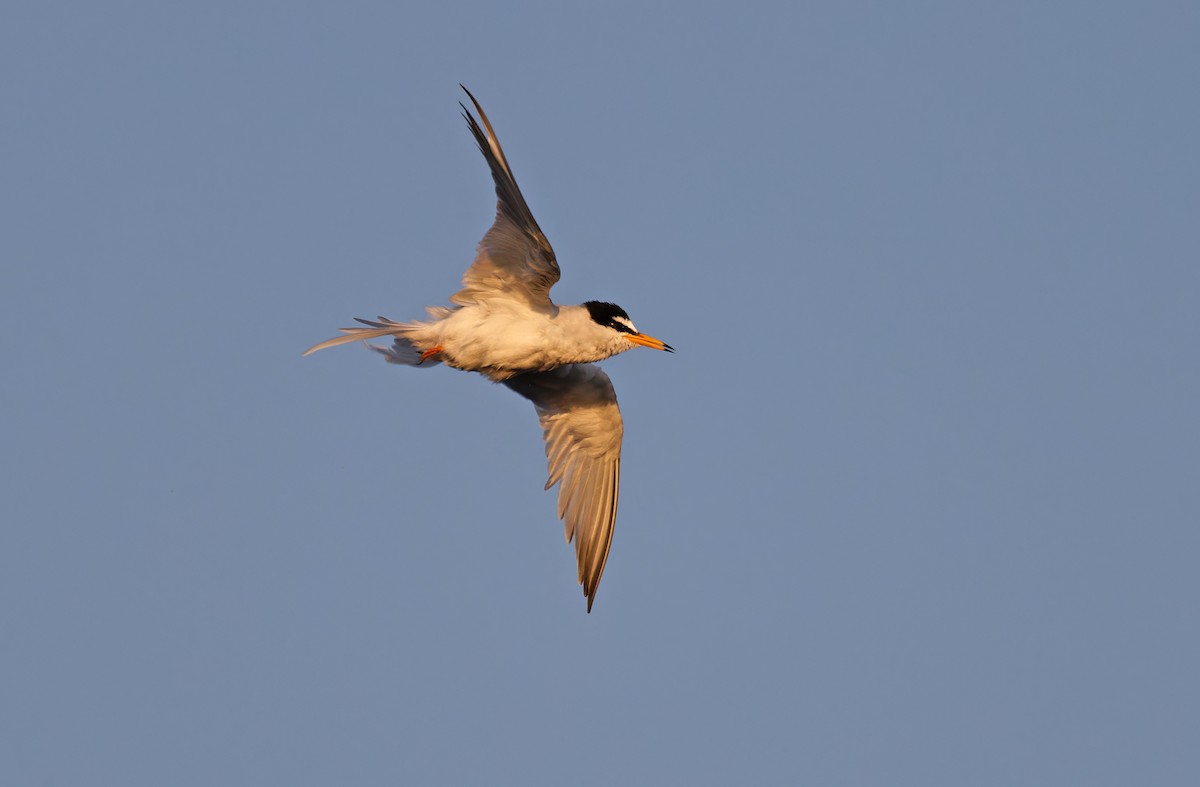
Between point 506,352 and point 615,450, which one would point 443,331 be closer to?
point 506,352

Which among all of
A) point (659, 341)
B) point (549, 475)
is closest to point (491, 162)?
point (659, 341)

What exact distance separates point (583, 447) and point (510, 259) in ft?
9.77

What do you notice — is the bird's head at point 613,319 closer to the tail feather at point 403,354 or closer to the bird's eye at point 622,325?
the bird's eye at point 622,325

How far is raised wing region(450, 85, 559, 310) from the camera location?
1195cm

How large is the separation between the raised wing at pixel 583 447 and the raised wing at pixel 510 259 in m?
1.83

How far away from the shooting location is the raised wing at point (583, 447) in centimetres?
1456

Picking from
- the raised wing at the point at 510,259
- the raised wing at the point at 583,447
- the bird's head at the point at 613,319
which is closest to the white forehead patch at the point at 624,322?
the bird's head at the point at 613,319

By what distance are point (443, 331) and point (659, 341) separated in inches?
81.3

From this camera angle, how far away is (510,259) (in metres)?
12.6

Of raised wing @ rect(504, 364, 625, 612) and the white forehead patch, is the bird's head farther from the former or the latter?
raised wing @ rect(504, 364, 625, 612)

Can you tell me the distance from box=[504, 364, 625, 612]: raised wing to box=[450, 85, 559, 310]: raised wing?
72.2 inches

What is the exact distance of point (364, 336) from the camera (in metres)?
12.4

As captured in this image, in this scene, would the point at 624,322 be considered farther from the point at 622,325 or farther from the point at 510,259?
the point at 510,259

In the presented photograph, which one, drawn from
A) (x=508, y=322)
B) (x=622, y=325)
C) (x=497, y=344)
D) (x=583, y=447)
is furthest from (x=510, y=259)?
(x=583, y=447)
